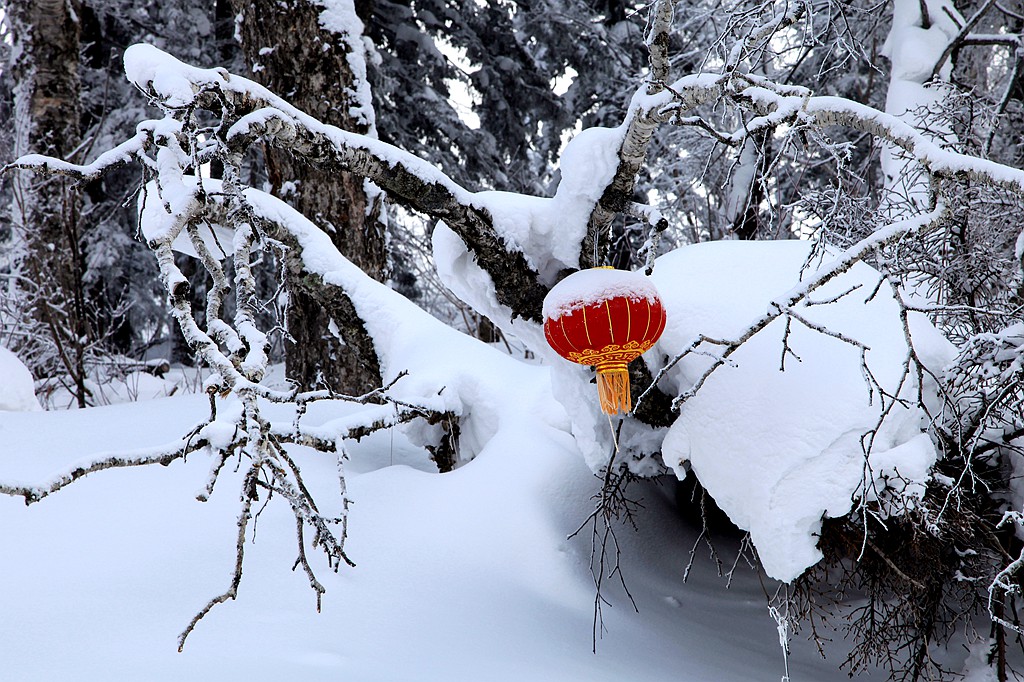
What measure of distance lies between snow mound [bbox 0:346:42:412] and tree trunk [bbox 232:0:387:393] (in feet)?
5.63

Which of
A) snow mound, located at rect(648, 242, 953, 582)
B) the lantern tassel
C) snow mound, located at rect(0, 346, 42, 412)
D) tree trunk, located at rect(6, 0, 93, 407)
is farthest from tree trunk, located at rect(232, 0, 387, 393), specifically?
tree trunk, located at rect(6, 0, 93, 407)

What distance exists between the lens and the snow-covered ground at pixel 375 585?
2273 mm

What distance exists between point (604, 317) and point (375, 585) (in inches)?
51.7

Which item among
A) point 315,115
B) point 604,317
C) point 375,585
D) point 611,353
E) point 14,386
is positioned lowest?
point 375,585

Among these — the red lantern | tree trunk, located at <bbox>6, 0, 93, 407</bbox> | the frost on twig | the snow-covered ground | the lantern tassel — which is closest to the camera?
the frost on twig

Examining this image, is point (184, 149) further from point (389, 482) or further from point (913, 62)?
point (913, 62)

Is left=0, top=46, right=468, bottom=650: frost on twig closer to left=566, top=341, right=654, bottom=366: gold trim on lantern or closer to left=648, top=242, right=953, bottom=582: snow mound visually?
left=566, top=341, right=654, bottom=366: gold trim on lantern

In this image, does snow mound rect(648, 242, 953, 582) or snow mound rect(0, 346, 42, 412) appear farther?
snow mound rect(0, 346, 42, 412)

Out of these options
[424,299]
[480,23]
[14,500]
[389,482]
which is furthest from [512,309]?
[480,23]

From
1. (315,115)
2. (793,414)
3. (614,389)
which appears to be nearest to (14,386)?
(315,115)

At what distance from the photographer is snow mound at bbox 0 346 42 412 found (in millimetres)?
4719

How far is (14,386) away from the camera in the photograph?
15.6 ft

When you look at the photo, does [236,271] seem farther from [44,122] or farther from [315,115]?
[44,122]

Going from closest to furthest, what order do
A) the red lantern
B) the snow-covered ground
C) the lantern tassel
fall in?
the snow-covered ground < the red lantern < the lantern tassel
